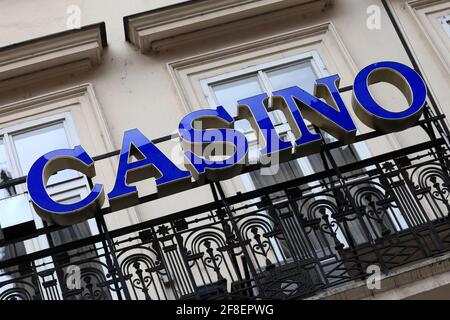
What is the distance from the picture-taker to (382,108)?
7.56 meters

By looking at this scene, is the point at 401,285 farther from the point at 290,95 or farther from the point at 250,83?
the point at 250,83

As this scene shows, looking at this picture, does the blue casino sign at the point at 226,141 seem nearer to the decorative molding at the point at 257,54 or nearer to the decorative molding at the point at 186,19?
the decorative molding at the point at 257,54

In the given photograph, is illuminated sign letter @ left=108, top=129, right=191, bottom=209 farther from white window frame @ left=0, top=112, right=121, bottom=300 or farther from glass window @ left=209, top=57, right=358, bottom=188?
glass window @ left=209, top=57, right=358, bottom=188

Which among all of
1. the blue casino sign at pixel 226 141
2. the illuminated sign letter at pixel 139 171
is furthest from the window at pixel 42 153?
the illuminated sign letter at pixel 139 171

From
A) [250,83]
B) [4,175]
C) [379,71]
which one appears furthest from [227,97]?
[4,175]

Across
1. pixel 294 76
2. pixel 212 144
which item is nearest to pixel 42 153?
pixel 212 144

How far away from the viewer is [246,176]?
8.54 m

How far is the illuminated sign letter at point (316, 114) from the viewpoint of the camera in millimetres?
7430

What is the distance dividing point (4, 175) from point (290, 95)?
10.5 feet

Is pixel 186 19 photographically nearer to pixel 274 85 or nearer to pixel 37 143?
pixel 274 85

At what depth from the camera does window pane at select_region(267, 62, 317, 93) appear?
9234 millimetres

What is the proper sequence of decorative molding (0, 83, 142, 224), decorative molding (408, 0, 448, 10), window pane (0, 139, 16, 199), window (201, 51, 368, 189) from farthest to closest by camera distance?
decorative molding (408, 0, 448, 10) → window (201, 51, 368, 189) → decorative molding (0, 83, 142, 224) → window pane (0, 139, 16, 199)

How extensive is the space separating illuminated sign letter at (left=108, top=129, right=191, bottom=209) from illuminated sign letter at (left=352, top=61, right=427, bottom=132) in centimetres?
178

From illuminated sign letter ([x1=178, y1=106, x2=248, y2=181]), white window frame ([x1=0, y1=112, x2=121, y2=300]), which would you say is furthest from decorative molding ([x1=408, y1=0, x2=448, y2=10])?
white window frame ([x1=0, y1=112, x2=121, y2=300])
